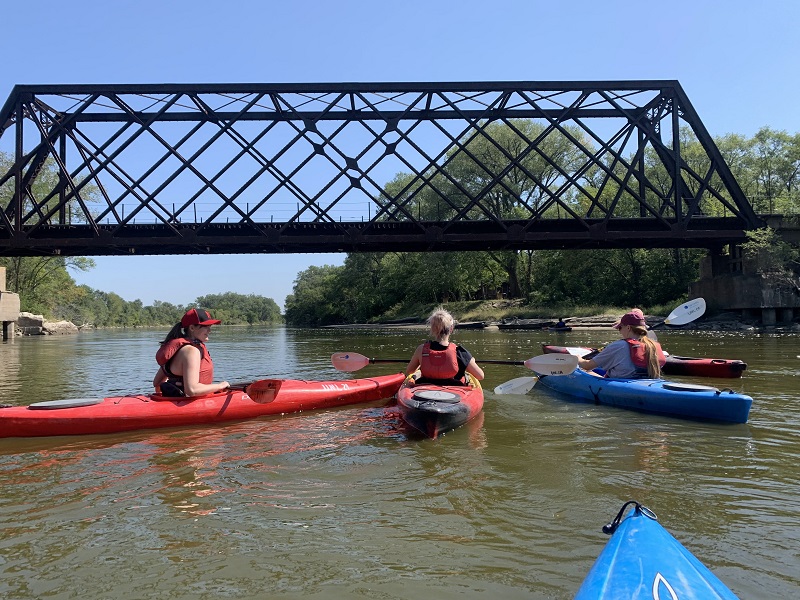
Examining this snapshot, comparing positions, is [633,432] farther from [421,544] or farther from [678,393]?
[421,544]

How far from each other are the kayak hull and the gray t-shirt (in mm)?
2512

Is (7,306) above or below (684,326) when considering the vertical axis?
above

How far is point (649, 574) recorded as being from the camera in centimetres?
239

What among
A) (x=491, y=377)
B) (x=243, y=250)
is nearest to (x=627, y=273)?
(x=243, y=250)

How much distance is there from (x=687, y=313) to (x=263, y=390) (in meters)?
8.25

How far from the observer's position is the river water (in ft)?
10.5

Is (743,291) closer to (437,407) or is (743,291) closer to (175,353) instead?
(437,407)

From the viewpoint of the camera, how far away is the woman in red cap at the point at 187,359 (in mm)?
6961

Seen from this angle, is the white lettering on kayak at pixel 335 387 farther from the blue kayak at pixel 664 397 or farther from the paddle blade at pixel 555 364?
the blue kayak at pixel 664 397

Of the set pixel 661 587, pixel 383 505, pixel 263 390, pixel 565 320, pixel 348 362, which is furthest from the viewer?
pixel 565 320

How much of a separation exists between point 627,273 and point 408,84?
25917 mm

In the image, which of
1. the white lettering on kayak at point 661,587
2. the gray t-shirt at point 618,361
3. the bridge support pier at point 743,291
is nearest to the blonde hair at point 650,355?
the gray t-shirt at point 618,361

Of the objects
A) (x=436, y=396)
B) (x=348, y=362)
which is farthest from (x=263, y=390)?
(x=348, y=362)

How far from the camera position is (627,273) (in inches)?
1789
